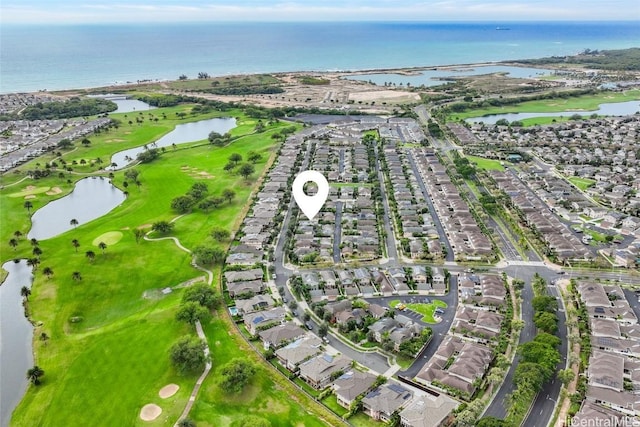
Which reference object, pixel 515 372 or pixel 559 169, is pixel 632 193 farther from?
pixel 515 372

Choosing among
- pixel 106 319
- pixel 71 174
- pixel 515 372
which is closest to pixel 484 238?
pixel 515 372

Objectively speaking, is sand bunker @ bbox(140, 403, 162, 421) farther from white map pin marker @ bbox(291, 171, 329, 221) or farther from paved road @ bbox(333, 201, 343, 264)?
white map pin marker @ bbox(291, 171, 329, 221)

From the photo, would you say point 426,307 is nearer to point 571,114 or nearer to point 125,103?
point 571,114

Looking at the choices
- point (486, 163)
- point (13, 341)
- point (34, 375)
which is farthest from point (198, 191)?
point (486, 163)

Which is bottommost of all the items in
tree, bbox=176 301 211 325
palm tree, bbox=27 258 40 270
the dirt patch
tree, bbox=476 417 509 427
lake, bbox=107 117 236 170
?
tree, bbox=476 417 509 427

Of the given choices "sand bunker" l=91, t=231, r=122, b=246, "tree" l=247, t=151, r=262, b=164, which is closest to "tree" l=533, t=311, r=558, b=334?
"sand bunker" l=91, t=231, r=122, b=246
